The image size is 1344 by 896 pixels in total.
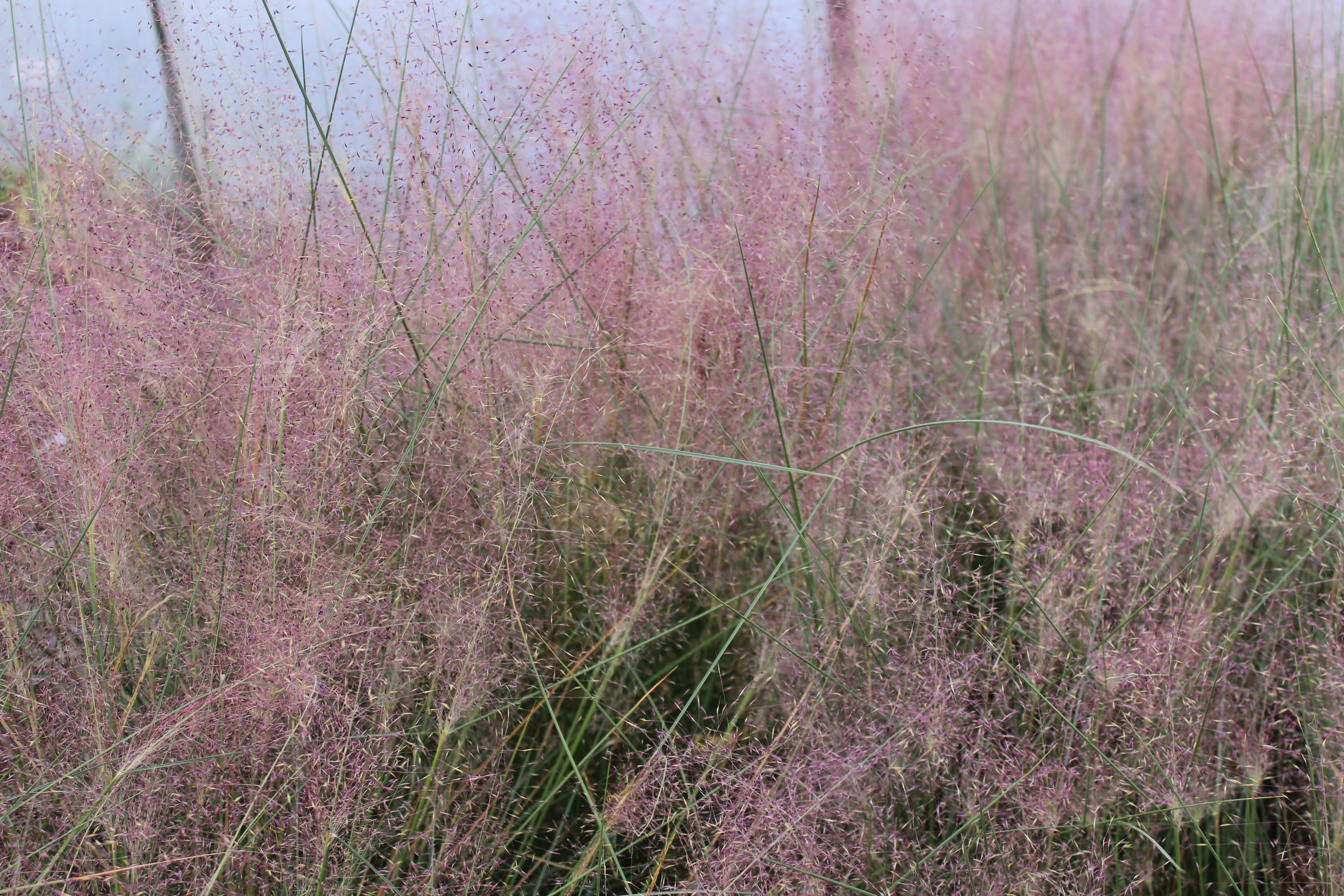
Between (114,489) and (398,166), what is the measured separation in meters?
0.55

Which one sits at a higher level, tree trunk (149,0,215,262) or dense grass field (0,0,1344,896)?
tree trunk (149,0,215,262)

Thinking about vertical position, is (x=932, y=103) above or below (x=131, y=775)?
above

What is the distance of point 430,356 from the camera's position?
1249 millimetres

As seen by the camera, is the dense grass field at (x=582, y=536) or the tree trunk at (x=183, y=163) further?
the tree trunk at (x=183, y=163)

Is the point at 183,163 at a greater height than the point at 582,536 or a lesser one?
greater

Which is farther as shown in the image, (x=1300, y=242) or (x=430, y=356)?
(x=1300, y=242)

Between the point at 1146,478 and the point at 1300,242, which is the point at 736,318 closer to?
the point at 1146,478

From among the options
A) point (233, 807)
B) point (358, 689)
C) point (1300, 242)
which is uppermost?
point (1300, 242)

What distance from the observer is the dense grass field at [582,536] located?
1.02 m

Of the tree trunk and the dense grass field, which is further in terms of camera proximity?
the tree trunk

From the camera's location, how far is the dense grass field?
3.33ft

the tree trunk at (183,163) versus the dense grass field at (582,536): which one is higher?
the tree trunk at (183,163)

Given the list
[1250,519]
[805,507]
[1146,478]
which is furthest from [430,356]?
[1250,519]

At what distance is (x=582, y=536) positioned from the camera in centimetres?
125
